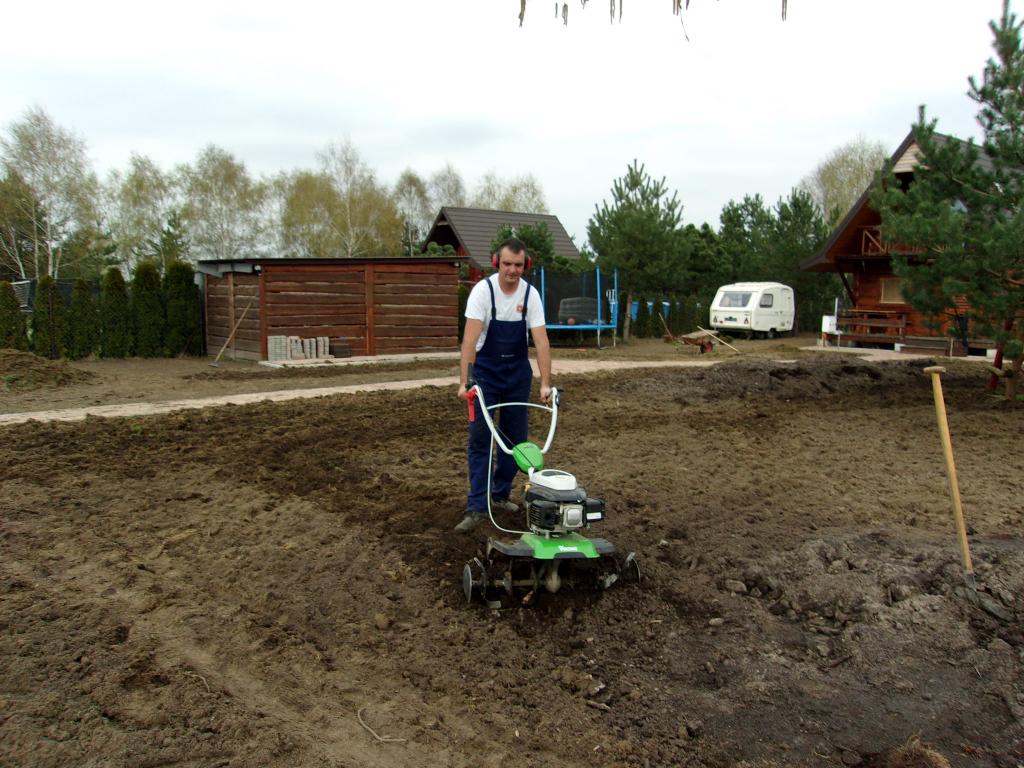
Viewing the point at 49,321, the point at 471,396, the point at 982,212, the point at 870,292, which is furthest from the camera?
the point at 870,292

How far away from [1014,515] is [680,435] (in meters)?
3.63

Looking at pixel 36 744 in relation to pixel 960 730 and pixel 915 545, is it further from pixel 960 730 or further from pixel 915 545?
pixel 915 545

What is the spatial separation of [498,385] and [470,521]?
91cm

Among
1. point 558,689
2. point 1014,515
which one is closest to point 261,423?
point 558,689

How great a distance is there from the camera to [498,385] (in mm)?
5645

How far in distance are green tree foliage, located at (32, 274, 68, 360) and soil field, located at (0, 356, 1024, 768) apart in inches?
497

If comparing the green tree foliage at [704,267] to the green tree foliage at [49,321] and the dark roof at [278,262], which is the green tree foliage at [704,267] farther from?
the green tree foliage at [49,321]

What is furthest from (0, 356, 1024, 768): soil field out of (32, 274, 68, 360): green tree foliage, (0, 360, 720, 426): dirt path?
(32, 274, 68, 360): green tree foliage

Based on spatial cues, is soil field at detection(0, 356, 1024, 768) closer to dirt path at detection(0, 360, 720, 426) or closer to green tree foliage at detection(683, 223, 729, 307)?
dirt path at detection(0, 360, 720, 426)

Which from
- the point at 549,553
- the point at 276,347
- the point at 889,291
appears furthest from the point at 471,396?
the point at 889,291

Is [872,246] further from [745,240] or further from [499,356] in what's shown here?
[499,356]

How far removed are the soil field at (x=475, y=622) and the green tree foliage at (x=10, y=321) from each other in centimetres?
1230

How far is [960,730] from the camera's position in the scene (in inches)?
130

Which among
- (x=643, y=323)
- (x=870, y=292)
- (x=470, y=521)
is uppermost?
(x=870, y=292)
